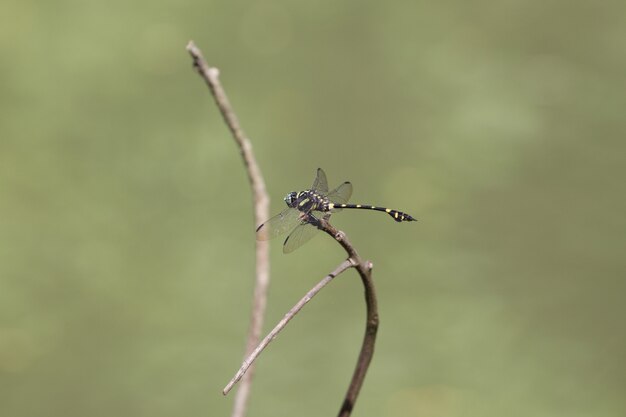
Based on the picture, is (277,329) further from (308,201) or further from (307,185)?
(307,185)

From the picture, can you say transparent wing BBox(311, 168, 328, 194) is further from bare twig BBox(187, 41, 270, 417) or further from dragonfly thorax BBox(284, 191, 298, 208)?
bare twig BBox(187, 41, 270, 417)

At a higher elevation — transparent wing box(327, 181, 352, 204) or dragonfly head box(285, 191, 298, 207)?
transparent wing box(327, 181, 352, 204)

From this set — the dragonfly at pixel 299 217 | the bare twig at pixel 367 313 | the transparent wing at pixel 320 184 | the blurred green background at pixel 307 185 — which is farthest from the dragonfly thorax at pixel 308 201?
the blurred green background at pixel 307 185

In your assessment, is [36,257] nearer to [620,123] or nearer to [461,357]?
[461,357]

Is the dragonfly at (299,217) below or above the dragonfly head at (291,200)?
below

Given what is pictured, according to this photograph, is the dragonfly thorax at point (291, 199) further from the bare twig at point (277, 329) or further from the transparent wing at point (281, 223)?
the bare twig at point (277, 329)

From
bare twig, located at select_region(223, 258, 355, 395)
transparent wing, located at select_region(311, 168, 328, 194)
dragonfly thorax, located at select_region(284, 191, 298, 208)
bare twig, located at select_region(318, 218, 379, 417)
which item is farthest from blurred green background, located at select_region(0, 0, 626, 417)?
bare twig, located at select_region(223, 258, 355, 395)

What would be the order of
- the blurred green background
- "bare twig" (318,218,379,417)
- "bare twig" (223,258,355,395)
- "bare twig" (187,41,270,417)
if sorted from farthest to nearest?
the blurred green background < "bare twig" (187,41,270,417) < "bare twig" (318,218,379,417) < "bare twig" (223,258,355,395)
